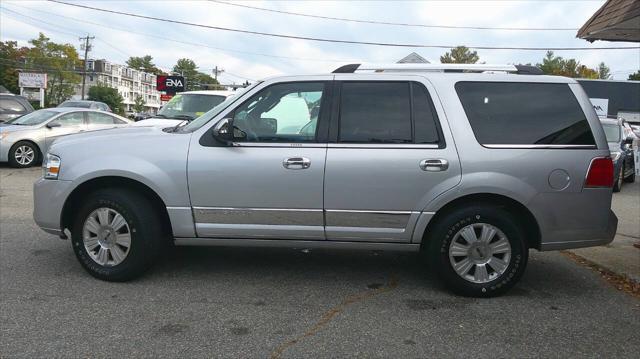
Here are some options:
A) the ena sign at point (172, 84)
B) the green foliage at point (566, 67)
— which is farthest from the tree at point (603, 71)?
the ena sign at point (172, 84)

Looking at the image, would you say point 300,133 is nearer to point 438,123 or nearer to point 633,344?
point 438,123

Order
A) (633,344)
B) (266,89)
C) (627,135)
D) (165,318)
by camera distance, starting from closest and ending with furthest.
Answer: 1. (633,344)
2. (165,318)
3. (266,89)
4. (627,135)

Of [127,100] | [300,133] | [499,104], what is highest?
[127,100]

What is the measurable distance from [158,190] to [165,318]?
3.66ft

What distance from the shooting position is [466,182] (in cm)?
420

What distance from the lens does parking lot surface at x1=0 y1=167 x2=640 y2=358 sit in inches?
133

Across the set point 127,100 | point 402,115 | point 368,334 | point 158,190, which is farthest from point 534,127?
point 127,100

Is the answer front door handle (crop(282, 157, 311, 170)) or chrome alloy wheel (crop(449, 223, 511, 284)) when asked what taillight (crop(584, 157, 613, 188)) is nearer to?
chrome alloy wheel (crop(449, 223, 511, 284))

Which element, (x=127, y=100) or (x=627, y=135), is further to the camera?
(x=127, y=100)

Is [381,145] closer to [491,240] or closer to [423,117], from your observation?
[423,117]

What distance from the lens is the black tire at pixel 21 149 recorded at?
39.2 feet

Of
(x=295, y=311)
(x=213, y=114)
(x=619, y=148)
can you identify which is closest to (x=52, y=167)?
(x=213, y=114)

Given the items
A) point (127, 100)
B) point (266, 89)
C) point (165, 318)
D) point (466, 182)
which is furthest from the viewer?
point (127, 100)

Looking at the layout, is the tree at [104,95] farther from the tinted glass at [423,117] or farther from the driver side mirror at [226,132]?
the tinted glass at [423,117]
